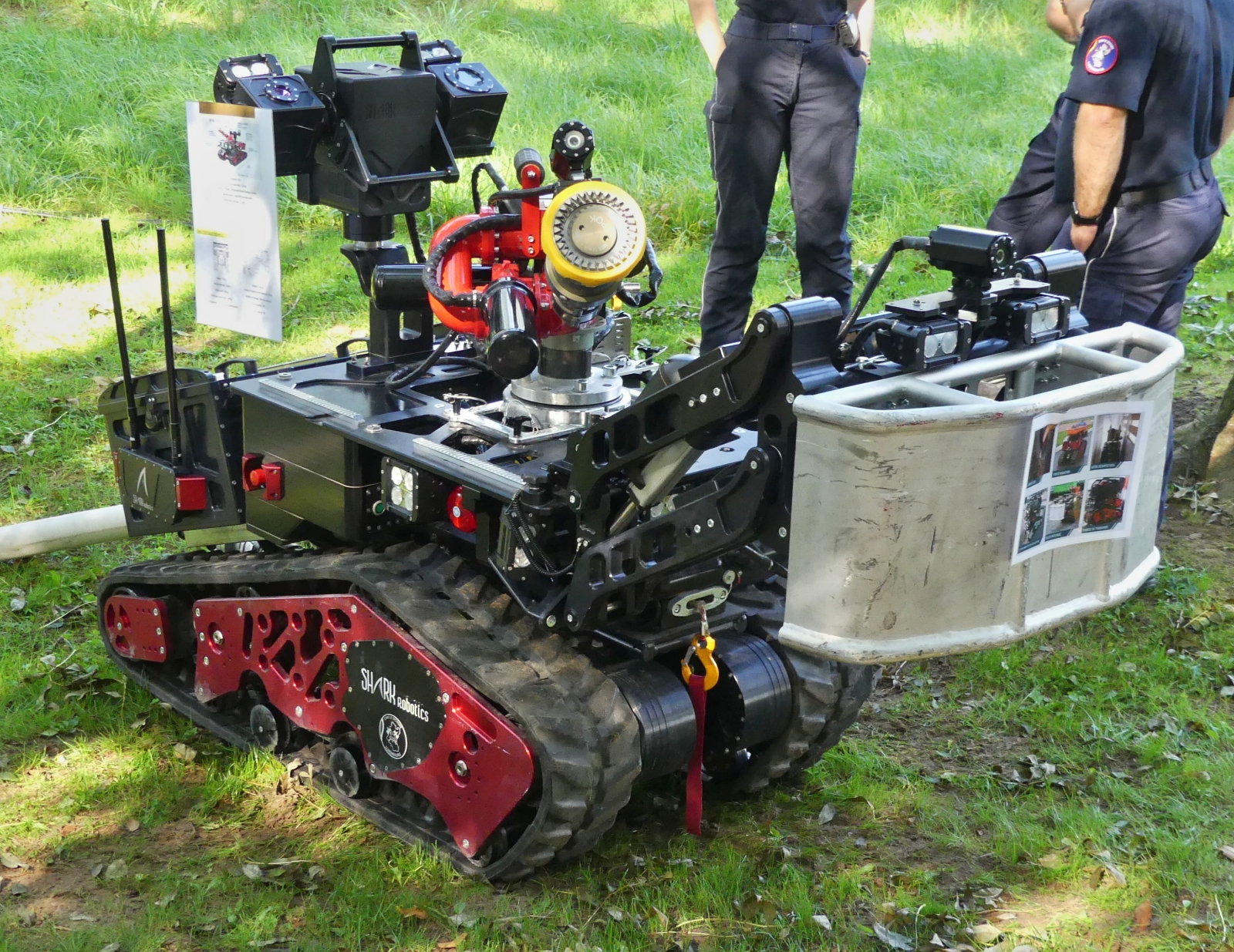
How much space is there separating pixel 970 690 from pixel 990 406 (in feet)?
8.13

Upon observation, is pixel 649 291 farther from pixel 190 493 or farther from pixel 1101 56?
pixel 1101 56

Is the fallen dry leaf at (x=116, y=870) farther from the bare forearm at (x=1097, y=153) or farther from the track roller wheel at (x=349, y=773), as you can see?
the bare forearm at (x=1097, y=153)

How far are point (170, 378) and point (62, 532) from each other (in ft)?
5.12

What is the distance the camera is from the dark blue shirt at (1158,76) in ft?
15.8

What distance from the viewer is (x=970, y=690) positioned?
16.3ft

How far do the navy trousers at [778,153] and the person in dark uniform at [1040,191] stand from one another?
2.51 feet

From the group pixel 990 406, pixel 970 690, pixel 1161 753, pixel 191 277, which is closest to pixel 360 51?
pixel 191 277

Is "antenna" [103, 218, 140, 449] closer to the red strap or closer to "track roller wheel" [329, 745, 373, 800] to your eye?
"track roller wheel" [329, 745, 373, 800]

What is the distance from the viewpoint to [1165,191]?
5070 mm

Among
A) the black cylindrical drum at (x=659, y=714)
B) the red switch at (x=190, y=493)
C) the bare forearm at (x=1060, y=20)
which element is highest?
the bare forearm at (x=1060, y=20)

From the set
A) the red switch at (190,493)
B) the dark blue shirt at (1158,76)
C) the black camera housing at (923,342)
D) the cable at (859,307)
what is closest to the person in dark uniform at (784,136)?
the dark blue shirt at (1158,76)

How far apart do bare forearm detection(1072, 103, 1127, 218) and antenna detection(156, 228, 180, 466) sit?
3156 millimetres

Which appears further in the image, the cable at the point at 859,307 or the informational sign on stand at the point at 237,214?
the informational sign on stand at the point at 237,214

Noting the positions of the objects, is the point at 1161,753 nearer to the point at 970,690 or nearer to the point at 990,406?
the point at 970,690
